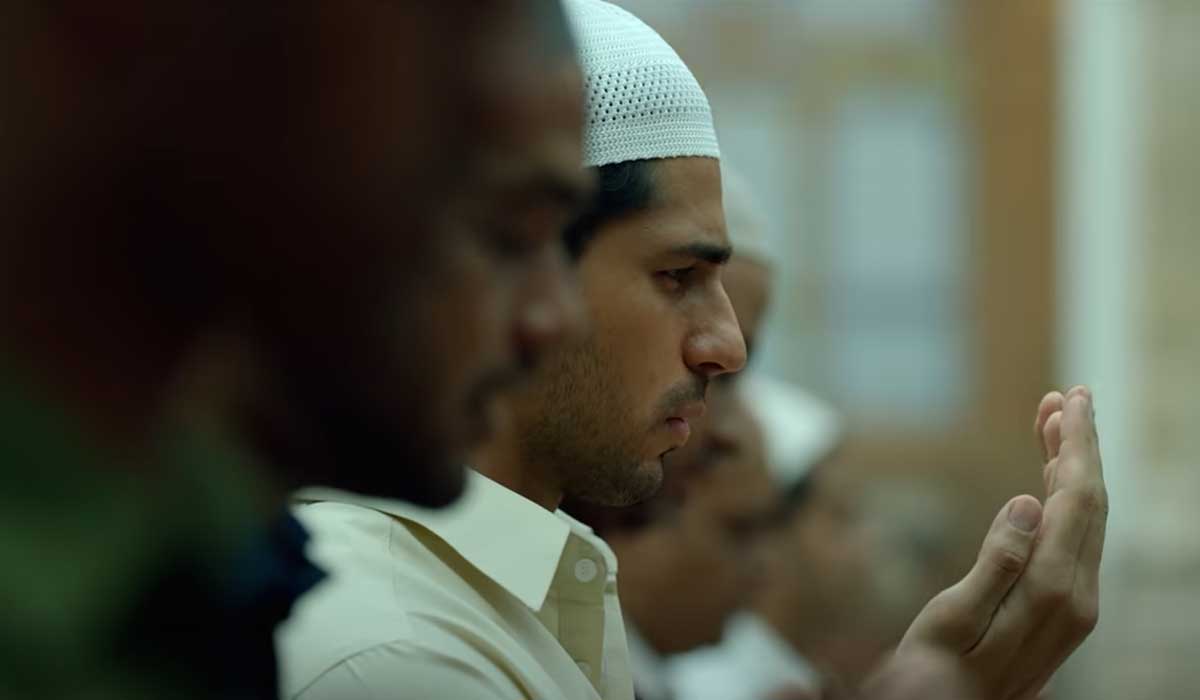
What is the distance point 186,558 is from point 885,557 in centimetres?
551

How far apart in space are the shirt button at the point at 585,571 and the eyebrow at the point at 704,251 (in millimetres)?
438

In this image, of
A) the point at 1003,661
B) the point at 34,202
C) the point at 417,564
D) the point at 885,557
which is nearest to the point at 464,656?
the point at 417,564

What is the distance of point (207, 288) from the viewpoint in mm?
1105

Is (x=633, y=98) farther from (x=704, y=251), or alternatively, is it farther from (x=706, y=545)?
(x=706, y=545)

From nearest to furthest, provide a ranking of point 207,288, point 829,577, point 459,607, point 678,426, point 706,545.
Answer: point 207,288
point 459,607
point 678,426
point 706,545
point 829,577

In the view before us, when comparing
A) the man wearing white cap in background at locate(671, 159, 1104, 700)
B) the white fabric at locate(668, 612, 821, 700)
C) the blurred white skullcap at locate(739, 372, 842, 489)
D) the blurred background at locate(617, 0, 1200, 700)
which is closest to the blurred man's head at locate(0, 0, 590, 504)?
the man wearing white cap in background at locate(671, 159, 1104, 700)

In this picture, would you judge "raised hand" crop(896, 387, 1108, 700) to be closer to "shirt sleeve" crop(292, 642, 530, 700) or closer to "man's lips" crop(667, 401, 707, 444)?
"man's lips" crop(667, 401, 707, 444)

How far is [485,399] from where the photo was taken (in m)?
1.25

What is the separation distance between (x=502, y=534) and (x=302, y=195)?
1173 mm

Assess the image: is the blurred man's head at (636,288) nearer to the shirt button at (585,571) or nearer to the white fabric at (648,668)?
the shirt button at (585,571)

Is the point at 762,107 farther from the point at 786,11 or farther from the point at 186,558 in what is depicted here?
the point at 186,558

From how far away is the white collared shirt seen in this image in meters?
1.92

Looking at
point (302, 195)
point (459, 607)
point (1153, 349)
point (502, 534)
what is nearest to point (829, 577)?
point (502, 534)

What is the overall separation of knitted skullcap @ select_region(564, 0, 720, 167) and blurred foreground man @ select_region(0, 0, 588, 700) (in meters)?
1.29
